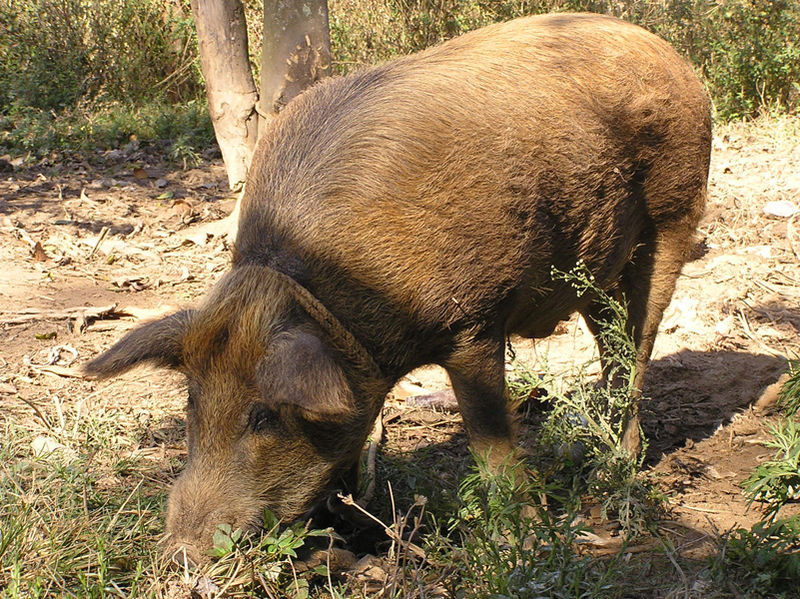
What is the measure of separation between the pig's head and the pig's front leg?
0.50 m

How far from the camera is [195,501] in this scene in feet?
9.71

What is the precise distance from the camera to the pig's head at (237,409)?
116 inches

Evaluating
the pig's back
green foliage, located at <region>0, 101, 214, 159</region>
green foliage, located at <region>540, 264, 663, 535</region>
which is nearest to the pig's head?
the pig's back

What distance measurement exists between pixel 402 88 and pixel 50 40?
929cm

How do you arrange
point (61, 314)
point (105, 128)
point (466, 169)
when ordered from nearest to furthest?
point (466, 169) → point (61, 314) → point (105, 128)

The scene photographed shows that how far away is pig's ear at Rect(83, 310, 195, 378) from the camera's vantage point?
2.98 meters

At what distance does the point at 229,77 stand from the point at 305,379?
A: 15.9 feet

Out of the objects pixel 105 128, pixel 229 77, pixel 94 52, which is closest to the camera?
pixel 229 77

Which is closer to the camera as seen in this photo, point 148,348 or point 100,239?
point 148,348

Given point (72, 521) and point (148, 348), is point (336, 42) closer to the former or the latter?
point (148, 348)

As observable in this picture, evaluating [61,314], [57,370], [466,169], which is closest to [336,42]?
[61,314]

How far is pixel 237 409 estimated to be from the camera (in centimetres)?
295

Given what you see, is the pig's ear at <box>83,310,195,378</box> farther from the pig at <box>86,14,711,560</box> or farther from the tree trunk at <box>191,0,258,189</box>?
the tree trunk at <box>191,0,258,189</box>

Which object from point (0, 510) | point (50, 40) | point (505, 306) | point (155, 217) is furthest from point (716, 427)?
point (50, 40)
